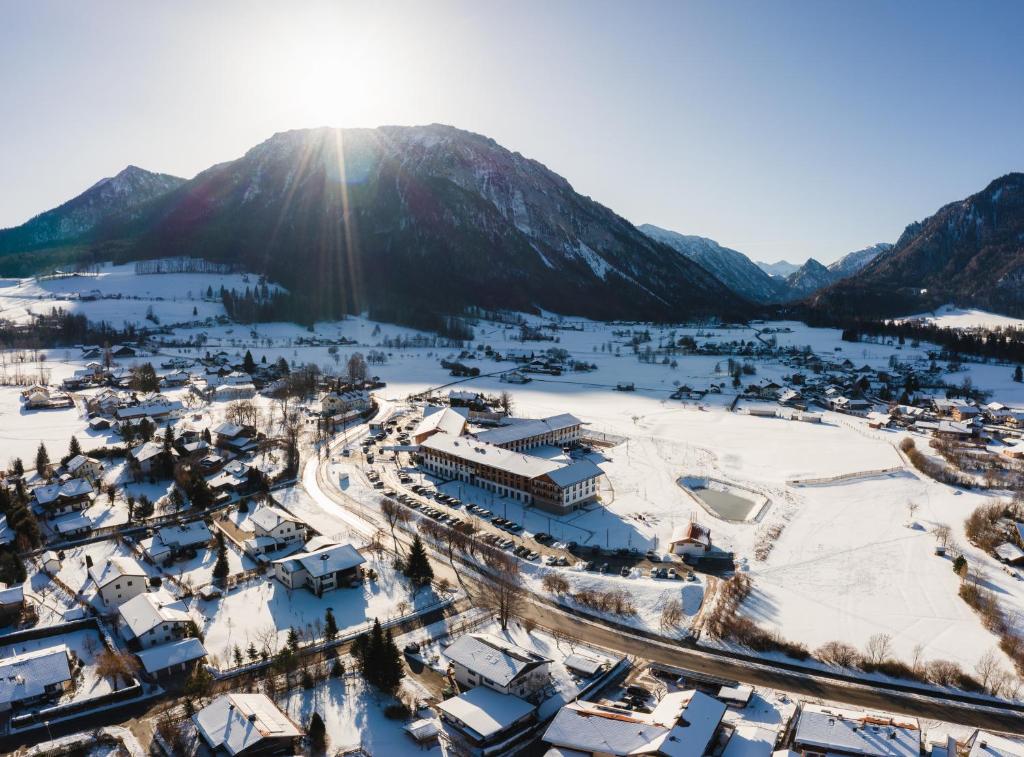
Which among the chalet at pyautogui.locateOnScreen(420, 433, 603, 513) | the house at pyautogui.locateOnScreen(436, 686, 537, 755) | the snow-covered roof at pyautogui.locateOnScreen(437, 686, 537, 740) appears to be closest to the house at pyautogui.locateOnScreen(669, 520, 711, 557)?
the chalet at pyautogui.locateOnScreen(420, 433, 603, 513)

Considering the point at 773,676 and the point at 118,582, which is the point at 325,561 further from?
the point at 773,676

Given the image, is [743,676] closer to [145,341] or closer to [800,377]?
[800,377]

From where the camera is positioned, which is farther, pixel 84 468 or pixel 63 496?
pixel 84 468

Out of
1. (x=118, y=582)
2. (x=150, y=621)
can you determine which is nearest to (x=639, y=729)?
(x=150, y=621)

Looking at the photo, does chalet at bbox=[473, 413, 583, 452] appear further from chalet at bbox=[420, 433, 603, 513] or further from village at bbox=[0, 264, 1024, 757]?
chalet at bbox=[420, 433, 603, 513]

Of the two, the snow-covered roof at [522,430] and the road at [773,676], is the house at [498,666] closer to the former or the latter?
the road at [773,676]
